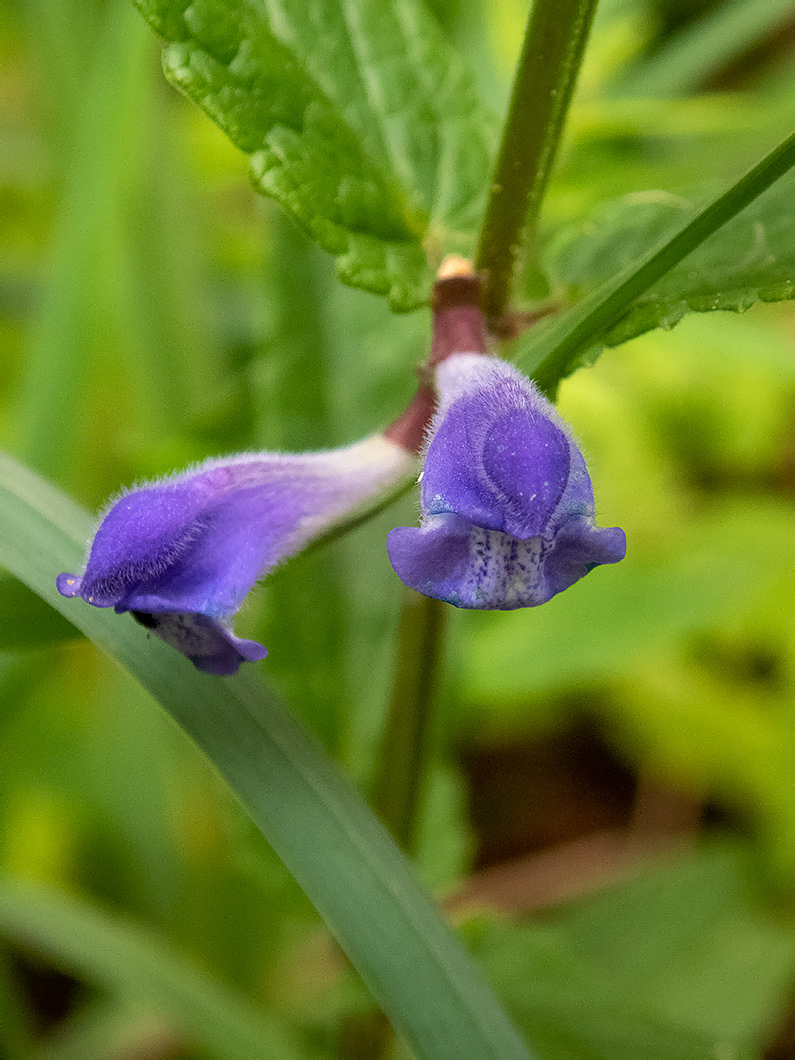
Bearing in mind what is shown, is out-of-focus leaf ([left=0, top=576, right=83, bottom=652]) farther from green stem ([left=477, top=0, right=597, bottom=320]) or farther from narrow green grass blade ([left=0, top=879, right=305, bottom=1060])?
narrow green grass blade ([left=0, top=879, right=305, bottom=1060])

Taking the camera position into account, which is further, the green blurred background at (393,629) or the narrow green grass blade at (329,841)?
the green blurred background at (393,629)

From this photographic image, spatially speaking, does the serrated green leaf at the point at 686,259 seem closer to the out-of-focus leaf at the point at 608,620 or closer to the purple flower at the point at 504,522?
the purple flower at the point at 504,522

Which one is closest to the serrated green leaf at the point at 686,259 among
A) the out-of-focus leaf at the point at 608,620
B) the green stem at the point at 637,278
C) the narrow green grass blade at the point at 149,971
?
the green stem at the point at 637,278

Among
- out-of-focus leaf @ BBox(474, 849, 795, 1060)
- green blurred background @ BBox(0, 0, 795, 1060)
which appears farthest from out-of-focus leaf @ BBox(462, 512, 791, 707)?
out-of-focus leaf @ BBox(474, 849, 795, 1060)

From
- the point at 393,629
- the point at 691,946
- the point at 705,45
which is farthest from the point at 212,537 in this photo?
the point at 705,45

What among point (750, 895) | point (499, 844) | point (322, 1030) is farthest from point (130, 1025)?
point (750, 895)

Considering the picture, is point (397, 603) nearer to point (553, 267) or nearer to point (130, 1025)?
point (553, 267)
